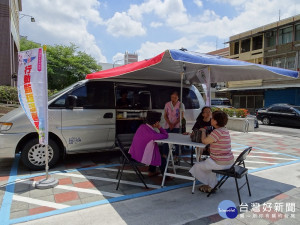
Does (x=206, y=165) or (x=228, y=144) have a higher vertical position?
(x=228, y=144)

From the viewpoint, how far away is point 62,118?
15.8 feet

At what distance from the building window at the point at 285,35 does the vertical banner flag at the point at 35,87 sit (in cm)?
2752

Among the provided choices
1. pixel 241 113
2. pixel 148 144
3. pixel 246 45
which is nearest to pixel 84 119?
pixel 148 144

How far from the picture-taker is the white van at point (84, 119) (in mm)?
4480

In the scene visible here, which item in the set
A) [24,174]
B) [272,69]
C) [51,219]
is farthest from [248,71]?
[24,174]

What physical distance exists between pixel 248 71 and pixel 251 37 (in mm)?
27114

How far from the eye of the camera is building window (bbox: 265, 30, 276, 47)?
26191 mm

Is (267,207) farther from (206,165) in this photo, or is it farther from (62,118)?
(62,118)

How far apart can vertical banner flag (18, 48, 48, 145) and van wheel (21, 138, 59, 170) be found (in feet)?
3.05

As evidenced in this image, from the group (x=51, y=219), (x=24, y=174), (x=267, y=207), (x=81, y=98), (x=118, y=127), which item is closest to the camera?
(x=51, y=219)

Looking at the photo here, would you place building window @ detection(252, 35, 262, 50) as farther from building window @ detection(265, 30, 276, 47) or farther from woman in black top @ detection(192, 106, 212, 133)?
woman in black top @ detection(192, 106, 212, 133)

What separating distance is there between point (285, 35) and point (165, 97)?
2492 centimetres

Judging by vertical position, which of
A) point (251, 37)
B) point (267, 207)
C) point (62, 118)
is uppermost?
point (251, 37)

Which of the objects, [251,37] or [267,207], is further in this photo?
[251,37]
